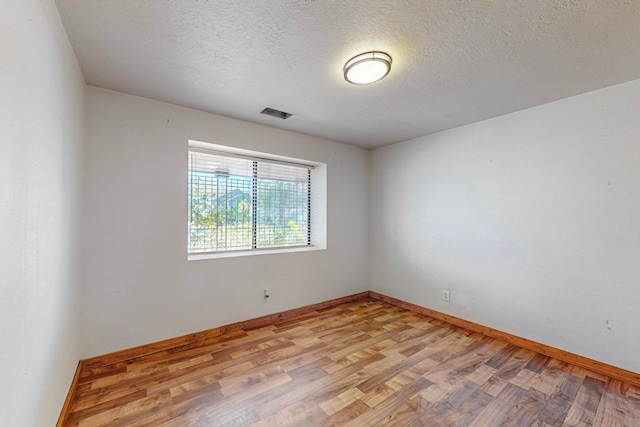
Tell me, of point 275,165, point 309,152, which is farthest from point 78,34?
point 309,152

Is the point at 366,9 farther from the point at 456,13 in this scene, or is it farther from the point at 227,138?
the point at 227,138

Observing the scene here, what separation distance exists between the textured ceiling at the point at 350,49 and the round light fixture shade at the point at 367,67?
0.06 meters

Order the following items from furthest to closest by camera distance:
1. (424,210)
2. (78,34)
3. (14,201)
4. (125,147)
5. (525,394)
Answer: (424,210)
(125,147)
(525,394)
(78,34)
(14,201)

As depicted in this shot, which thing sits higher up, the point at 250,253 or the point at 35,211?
the point at 35,211

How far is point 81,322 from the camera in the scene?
2.15m

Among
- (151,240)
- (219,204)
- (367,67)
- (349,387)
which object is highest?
(367,67)

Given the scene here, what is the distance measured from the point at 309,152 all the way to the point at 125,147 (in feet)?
6.71

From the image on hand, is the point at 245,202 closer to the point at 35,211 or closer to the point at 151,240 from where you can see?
the point at 151,240

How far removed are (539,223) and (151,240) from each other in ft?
12.2

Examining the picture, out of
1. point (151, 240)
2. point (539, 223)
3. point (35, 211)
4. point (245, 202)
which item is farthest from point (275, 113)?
point (539, 223)

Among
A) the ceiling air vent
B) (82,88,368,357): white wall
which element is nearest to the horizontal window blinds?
(82,88,368,357): white wall

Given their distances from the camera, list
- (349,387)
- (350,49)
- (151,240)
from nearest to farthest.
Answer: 1. (350,49)
2. (349,387)
3. (151,240)

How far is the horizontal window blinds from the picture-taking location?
9.73 ft

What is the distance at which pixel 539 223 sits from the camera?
2.58 meters
